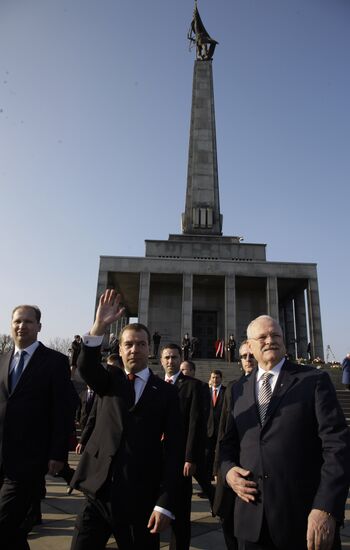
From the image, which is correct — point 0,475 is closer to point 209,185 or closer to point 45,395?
point 45,395

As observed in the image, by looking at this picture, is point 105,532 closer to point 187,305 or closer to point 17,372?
point 17,372

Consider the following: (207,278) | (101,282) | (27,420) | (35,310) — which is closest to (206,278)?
(207,278)

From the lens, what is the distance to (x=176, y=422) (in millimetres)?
3123

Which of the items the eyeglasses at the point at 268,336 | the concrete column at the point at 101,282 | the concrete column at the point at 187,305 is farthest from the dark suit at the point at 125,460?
the concrete column at the point at 101,282

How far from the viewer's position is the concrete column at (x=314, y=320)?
80.5 ft

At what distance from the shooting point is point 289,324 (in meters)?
31.2

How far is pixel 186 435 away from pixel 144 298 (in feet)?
68.8

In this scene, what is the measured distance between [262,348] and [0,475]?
7.96ft

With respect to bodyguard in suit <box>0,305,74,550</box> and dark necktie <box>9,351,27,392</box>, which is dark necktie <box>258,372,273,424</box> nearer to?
bodyguard in suit <box>0,305,74,550</box>

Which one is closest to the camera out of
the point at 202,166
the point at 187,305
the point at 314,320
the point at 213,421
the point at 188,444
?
the point at 188,444

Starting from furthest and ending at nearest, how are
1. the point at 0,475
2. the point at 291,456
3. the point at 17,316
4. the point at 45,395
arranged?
the point at 17,316 < the point at 45,395 < the point at 0,475 < the point at 291,456

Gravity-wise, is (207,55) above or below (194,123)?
above

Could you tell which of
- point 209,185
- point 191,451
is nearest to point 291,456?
point 191,451

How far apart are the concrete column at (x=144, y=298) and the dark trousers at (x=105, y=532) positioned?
21.9m
